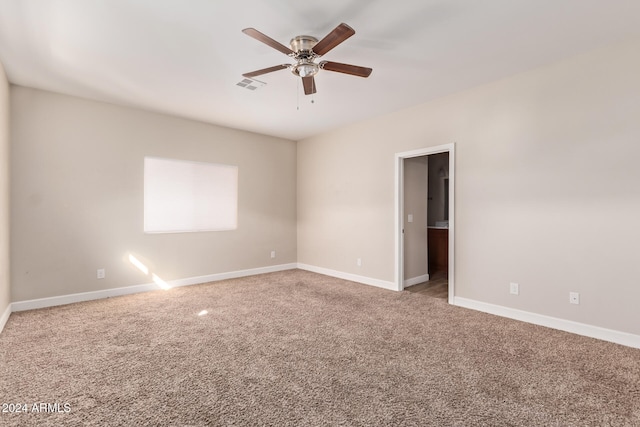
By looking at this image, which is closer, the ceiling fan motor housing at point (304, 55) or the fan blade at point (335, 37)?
the fan blade at point (335, 37)

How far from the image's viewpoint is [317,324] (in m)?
3.28

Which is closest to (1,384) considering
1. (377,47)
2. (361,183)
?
(377,47)

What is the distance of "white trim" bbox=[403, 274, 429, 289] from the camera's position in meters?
4.92

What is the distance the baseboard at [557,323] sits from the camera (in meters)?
2.78

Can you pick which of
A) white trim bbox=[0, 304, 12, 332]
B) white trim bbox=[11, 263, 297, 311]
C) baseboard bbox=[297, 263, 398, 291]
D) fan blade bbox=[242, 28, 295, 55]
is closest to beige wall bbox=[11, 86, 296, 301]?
white trim bbox=[11, 263, 297, 311]

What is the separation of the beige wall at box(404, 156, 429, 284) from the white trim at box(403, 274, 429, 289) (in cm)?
3

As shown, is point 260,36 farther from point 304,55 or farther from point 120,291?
point 120,291

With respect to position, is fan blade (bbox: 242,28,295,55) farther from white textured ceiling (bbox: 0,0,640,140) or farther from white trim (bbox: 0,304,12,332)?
white trim (bbox: 0,304,12,332)

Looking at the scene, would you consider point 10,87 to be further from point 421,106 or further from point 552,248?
point 552,248

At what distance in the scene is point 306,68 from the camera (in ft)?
8.95

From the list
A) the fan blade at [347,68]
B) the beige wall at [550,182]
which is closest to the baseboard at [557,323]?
the beige wall at [550,182]

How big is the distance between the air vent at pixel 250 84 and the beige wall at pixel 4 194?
7.93 ft

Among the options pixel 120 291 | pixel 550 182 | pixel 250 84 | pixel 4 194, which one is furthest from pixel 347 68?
pixel 120 291

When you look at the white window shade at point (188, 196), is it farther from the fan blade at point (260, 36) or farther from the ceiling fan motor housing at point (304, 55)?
the fan blade at point (260, 36)
